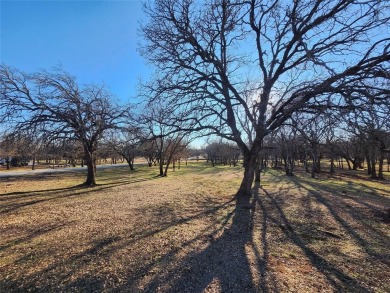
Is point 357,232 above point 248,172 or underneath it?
underneath

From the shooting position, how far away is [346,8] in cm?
765

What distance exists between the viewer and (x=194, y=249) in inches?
190

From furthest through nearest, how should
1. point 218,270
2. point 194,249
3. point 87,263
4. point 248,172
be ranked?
point 248,172 < point 194,249 < point 87,263 < point 218,270

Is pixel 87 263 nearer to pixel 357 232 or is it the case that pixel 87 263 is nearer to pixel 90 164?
pixel 357 232

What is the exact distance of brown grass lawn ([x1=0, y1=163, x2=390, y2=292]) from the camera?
3.56 meters

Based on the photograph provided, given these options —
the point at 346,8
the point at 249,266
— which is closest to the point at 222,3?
the point at 346,8

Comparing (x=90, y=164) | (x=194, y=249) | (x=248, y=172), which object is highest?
(x=90, y=164)

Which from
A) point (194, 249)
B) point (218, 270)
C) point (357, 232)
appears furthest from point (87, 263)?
point (357, 232)

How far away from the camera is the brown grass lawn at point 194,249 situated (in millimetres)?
3559

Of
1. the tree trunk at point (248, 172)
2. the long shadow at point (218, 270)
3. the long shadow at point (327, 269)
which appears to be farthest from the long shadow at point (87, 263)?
the tree trunk at point (248, 172)

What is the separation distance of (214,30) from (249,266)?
29.4ft

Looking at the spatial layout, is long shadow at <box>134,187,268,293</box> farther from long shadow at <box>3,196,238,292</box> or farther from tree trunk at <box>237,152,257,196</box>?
tree trunk at <box>237,152,257,196</box>

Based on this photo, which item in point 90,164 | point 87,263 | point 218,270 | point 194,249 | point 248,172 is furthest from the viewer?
point 90,164

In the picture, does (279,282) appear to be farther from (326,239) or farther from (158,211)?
(158,211)
